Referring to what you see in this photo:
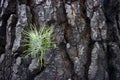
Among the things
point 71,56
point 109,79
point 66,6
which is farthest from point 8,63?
point 109,79

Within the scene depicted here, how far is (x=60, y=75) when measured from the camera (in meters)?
5.27

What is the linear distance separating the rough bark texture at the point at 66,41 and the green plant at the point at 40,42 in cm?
10

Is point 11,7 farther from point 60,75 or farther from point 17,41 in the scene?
point 60,75

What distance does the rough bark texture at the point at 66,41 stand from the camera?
17.4 ft

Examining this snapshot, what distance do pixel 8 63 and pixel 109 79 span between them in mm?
2116

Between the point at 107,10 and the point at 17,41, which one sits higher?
the point at 107,10

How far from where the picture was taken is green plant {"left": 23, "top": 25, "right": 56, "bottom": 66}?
528cm

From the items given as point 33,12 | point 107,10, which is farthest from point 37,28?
point 107,10

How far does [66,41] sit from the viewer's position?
17.7ft

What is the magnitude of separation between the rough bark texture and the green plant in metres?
0.10

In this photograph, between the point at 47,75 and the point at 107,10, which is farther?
the point at 107,10

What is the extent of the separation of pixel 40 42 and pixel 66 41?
1.75 ft

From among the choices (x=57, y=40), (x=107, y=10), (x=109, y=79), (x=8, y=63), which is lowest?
(x=109, y=79)

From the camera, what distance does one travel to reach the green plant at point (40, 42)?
5.28 meters
